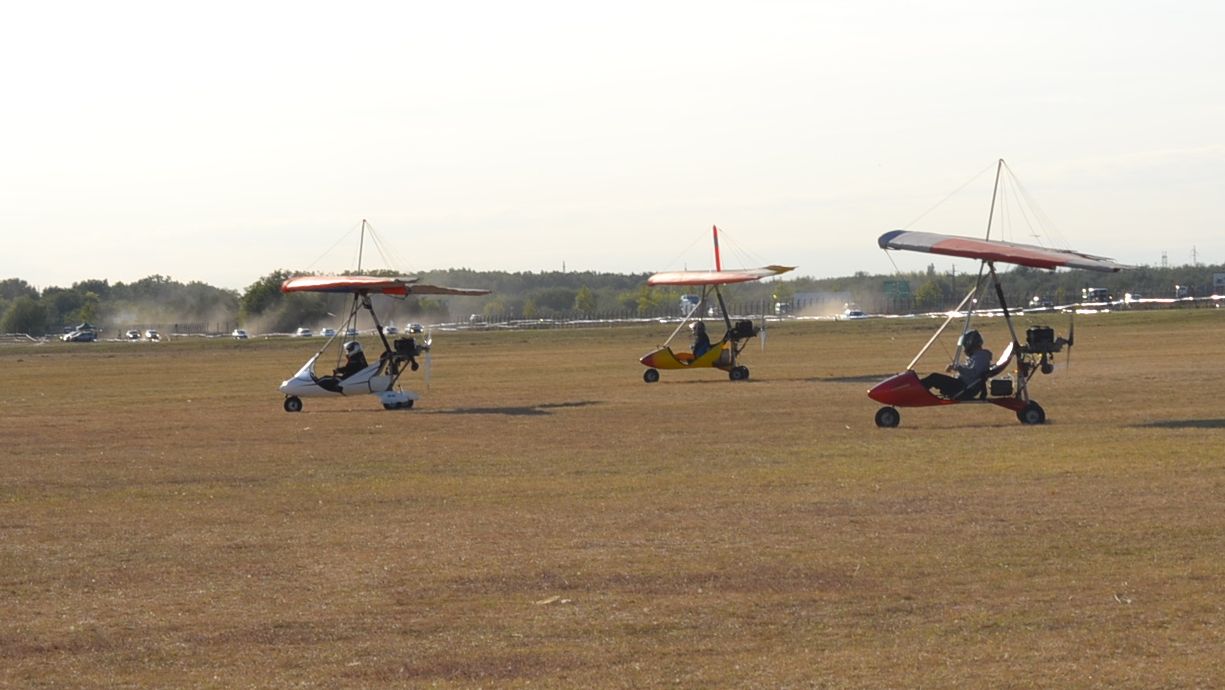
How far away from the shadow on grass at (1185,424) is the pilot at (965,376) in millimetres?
2731

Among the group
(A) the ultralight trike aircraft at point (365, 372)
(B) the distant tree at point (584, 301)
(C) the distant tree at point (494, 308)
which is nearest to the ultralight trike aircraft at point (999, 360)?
(A) the ultralight trike aircraft at point (365, 372)

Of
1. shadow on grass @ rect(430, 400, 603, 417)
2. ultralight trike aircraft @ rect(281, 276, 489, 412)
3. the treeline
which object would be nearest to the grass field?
shadow on grass @ rect(430, 400, 603, 417)

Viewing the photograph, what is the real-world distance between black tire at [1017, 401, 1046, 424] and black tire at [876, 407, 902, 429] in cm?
196

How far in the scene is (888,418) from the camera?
2680cm

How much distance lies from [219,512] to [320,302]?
11088 cm

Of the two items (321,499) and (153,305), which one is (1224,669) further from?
(153,305)

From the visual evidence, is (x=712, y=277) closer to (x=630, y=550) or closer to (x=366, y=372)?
(x=366, y=372)

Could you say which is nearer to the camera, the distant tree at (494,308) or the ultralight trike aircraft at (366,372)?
the ultralight trike aircraft at (366,372)

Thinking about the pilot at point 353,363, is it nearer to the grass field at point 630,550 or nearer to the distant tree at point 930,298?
the grass field at point 630,550

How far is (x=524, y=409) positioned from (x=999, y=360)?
1075 cm

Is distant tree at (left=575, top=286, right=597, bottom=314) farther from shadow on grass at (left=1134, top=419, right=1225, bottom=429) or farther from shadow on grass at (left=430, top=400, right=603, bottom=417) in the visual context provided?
shadow on grass at (left=1134, top=419, right=1225, bottom=429)

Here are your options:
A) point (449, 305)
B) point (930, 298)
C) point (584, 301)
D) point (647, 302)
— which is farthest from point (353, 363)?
point (584, 301)

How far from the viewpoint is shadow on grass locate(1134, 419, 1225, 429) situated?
80.9ft

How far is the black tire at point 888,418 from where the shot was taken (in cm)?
2666
